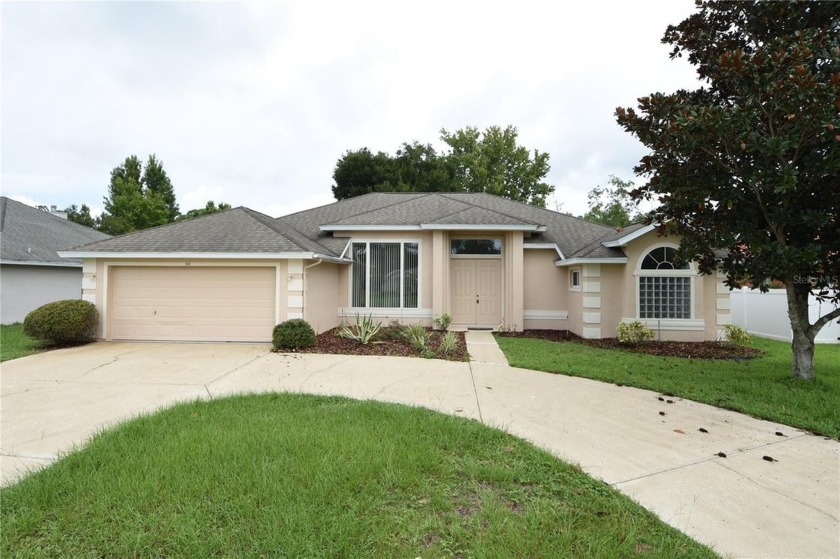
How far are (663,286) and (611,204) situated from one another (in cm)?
2577

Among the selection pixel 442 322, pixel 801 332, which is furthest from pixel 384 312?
pixel 801 332

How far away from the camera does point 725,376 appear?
22.7 ft

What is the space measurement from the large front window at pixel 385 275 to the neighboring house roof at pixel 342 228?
2.35ft

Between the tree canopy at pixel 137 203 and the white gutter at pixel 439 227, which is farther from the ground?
the tree canopy at pixel 137 203

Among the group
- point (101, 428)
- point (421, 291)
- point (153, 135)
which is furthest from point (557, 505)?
point (153, 135)

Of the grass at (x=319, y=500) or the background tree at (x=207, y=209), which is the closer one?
the grass at (x=319, y=500)

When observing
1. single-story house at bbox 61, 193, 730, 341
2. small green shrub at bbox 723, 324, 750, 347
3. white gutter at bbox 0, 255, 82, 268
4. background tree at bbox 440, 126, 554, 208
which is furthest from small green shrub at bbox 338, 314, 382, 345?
background tree at bbox 440, 126, 554, 208

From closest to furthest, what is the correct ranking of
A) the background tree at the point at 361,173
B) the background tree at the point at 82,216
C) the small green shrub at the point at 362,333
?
the small green shrub at the point at 362,333 < the background tree at the point at 361,173 < the background tree at the point at 82,216

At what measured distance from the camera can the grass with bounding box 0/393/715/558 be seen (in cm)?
238

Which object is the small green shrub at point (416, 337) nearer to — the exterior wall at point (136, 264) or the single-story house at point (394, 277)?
the single-story house at point (394, 277)

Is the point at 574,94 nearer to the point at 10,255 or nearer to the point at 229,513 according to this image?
the point at 229,513

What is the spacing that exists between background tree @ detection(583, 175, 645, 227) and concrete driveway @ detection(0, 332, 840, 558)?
97.0 ft

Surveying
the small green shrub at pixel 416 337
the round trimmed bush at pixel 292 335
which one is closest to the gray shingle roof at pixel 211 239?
the round trimmed bush at pixel 292 335

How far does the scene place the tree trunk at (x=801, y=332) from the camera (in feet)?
20.8
